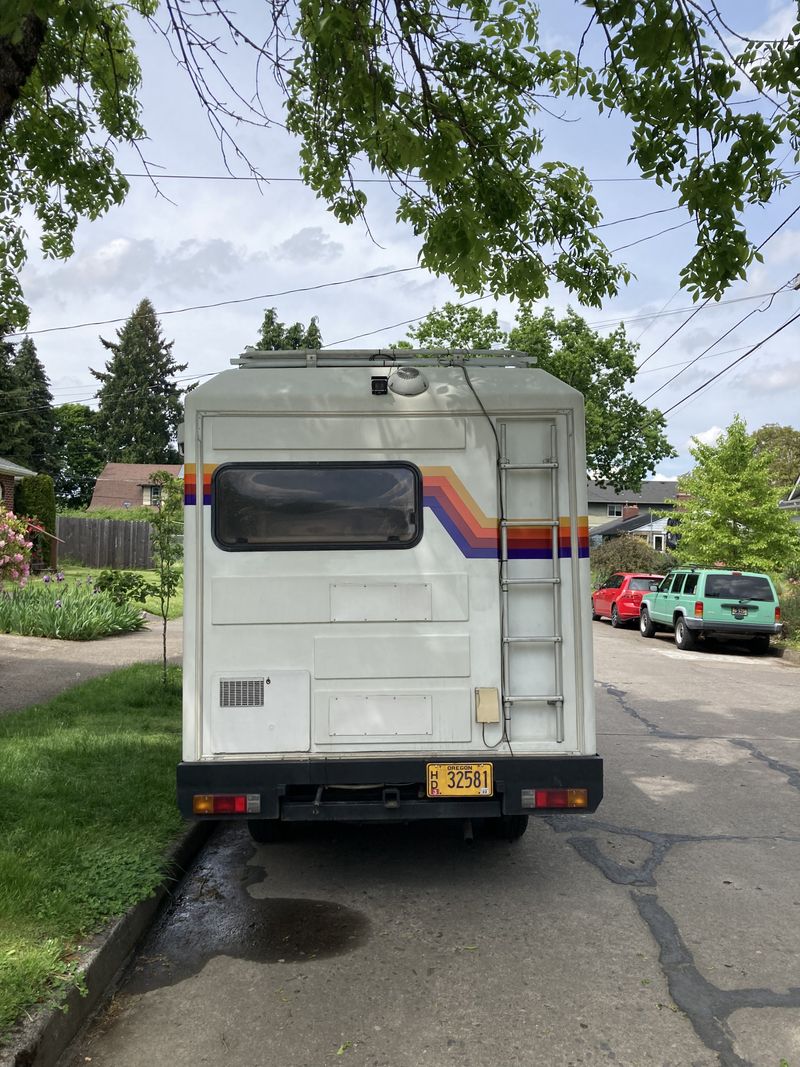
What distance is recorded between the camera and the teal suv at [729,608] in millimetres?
17672

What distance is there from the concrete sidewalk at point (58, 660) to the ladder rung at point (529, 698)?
5948 mm

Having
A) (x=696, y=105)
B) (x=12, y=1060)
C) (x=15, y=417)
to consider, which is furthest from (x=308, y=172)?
(x=15, y=417)

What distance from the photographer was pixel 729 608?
58.3 feet

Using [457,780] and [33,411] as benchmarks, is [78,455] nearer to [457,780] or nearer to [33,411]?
[33,411]

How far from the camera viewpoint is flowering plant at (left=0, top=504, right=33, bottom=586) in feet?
35.9

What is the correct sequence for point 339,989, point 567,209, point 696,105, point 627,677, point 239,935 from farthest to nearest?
point 627,677 → point 567,209 → point 696,105 → point 239,935 → point 339,989

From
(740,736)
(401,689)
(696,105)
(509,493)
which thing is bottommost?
(740,736)

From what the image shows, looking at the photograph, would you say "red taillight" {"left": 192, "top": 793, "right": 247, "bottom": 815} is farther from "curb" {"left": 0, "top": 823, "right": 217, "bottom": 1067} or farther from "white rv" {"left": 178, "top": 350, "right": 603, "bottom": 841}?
"curb" {"left": 0, "top": 823, "right": 217, "bottom": 1067}

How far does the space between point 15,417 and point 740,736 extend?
179 feet

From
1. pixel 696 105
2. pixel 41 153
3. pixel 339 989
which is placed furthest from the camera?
pixel 41 153

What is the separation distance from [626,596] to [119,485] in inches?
1810

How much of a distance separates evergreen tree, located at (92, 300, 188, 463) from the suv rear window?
57046 millimetres

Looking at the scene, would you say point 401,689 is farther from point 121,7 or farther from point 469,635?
point 121,7

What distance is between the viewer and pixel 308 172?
773cm
